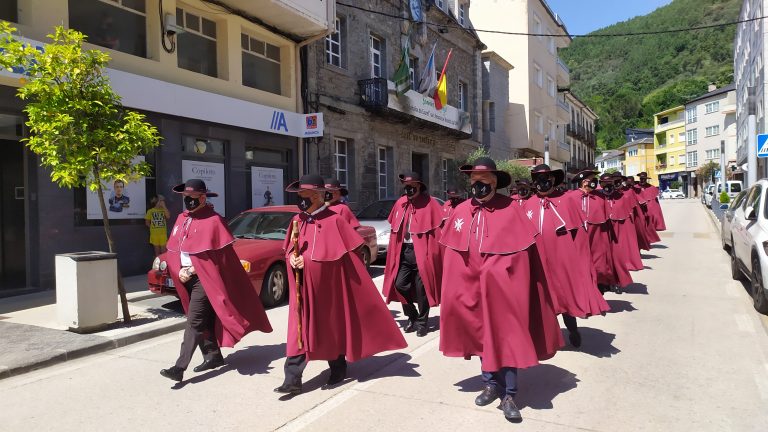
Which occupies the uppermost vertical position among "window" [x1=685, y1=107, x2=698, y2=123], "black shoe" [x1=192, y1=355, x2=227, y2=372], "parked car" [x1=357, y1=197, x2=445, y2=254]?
"window" [x1=685, y1=107, x2=698, y2=123]

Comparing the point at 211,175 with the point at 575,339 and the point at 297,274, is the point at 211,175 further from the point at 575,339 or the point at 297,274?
the point at 575,339

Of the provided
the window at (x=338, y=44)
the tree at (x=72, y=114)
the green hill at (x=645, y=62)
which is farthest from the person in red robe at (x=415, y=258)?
the green hill at (x=645, y=62)

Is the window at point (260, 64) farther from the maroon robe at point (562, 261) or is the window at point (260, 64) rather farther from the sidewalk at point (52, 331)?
the maroon robe at point (562, 261)

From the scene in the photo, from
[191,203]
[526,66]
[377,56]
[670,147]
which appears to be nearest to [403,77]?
[377,56]

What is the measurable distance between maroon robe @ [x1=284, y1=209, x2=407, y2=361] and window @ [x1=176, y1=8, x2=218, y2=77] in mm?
10311

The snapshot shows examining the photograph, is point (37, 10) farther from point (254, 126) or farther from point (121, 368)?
point (121, 368)

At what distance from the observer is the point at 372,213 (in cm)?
1441

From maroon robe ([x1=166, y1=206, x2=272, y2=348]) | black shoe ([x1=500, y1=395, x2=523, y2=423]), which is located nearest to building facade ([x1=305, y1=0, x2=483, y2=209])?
maroon robe ([x1=166, y1=206, x2=272, y2=348])

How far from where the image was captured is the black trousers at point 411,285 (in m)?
6.99

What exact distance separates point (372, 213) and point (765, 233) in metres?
8.75

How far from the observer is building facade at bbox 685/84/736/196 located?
67.4 metres

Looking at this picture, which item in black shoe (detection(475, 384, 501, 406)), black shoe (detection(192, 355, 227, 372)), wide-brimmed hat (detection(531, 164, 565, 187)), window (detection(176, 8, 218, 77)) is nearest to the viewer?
black shoe (detection(475, 384, 501, 406))

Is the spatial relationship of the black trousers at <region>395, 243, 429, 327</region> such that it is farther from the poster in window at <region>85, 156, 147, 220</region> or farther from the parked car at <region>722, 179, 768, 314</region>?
the poster in window at <region>85, 156, 147, 220</region>

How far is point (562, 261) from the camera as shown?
5.84m
